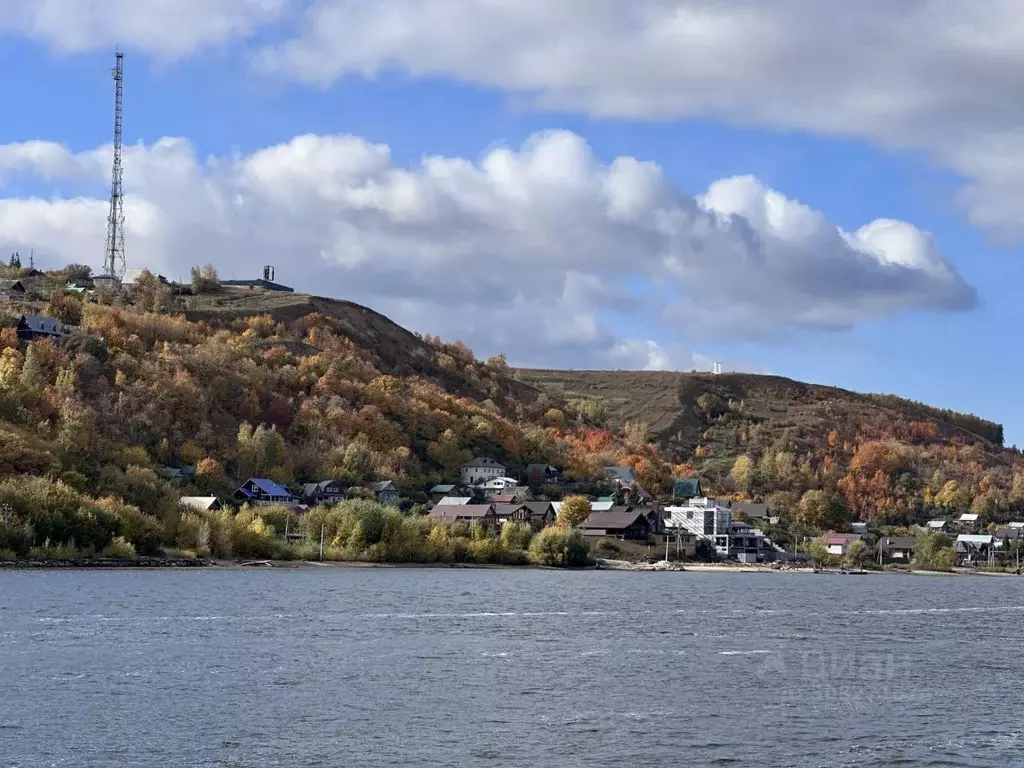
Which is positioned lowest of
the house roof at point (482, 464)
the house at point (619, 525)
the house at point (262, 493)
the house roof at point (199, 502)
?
the house at point (619, 525)

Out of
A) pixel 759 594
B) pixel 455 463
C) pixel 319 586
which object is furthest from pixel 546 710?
pixel 455 463

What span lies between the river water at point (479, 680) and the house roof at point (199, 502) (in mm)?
27700

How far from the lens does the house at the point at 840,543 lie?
6093 inches

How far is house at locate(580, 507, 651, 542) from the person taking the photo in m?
131

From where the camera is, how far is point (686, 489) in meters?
175

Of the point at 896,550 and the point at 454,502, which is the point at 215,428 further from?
the point at 896,550

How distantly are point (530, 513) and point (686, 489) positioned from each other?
42677 millimetres

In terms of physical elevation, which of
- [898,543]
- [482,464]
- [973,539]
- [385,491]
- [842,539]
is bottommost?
[898,543]

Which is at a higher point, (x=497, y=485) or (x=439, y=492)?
(x=497, y=485)

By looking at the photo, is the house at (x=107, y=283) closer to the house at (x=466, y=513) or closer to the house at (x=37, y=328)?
the house at (x=37, y=328)

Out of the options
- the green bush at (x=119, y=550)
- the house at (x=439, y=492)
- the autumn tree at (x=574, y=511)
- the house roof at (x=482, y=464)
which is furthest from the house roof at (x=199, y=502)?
the house roof at (x=482, y=464)

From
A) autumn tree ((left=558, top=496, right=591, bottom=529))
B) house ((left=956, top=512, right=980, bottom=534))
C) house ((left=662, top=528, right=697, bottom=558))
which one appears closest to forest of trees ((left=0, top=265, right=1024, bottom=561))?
house ((left=956, top=512, right=980, bottom=534))

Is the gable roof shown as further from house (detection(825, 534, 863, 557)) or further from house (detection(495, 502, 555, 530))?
house (detection(495, 502, 555, 530))

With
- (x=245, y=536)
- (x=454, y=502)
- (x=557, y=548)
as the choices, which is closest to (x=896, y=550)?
(x=454, y=502)
